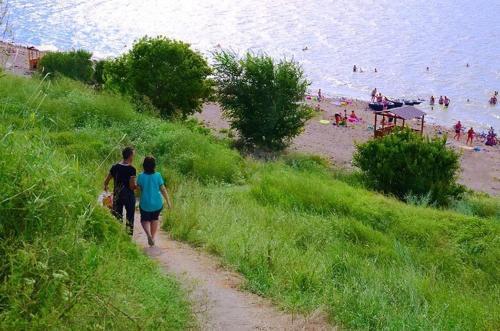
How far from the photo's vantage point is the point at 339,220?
41.0 feet

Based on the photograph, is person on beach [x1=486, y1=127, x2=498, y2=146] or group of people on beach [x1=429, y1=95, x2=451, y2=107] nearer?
person on beach [x1=486, y1=127, x2=498, y2=146]

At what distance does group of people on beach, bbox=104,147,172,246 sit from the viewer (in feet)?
29.0

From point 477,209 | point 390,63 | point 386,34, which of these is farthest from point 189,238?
point 386,34

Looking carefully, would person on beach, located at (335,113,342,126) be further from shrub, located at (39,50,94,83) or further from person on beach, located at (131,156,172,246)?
person on beach, located at (131,156,172,246)

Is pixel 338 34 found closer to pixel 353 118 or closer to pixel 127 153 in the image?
pixel 353 118

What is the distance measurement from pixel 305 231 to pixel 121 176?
3678 millimetres

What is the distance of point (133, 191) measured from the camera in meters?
8.95

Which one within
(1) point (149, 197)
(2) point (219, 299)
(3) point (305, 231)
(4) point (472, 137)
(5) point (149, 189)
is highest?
(5) point (149, 189)

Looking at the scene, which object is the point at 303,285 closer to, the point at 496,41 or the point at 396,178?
the point at 396,178

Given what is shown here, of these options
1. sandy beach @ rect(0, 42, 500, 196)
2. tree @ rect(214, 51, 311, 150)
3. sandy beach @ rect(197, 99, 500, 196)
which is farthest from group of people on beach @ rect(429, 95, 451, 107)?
tree @ rect(214, 51, 311, 150)

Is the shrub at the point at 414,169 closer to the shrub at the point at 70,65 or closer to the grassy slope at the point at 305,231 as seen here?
the grassy slope at the point at 305,231

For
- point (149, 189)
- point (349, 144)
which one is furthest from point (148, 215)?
point (349, 144)

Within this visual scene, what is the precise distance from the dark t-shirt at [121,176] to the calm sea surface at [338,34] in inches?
1591

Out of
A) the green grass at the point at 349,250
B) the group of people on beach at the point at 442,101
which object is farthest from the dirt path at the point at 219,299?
the group of people on beach at the point at 442,101
